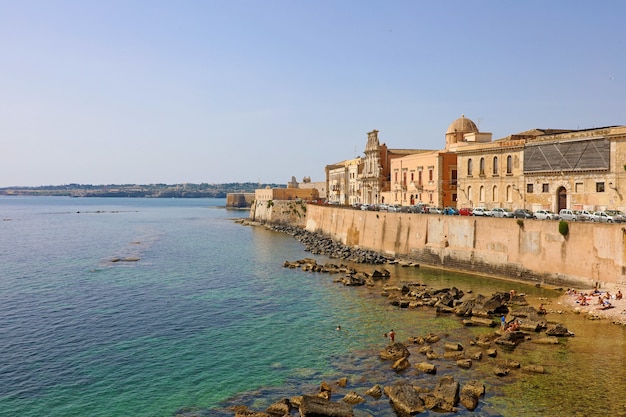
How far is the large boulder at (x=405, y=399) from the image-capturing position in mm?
18188

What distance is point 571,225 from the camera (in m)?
35.6

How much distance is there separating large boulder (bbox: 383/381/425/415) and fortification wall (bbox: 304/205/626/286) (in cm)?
2057

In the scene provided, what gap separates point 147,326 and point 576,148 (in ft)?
117

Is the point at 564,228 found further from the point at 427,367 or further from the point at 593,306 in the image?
the point at 427,367

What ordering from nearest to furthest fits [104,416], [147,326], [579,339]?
[104,416]
[579,339]
[147,326]

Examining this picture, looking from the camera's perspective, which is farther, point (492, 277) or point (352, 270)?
point (352, 270)

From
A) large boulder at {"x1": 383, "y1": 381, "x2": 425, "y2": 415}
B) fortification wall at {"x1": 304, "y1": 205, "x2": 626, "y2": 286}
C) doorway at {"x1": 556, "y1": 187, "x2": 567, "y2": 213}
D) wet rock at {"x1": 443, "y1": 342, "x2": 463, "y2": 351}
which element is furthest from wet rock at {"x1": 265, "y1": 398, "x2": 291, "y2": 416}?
doorway at {"x1": 556, "y1": 187, "x2": 567, "y2": 213}

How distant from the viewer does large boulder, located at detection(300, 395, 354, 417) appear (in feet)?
57.3

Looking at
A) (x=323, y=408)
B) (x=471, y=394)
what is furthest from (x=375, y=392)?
(x=471, y=394)

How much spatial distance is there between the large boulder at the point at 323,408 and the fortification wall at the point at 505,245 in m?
23.5

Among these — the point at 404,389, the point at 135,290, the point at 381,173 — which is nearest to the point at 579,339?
the point at 404,389

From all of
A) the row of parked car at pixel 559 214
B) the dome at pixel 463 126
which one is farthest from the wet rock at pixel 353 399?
the dome at pixel 463 126

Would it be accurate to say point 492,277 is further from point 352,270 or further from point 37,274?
point 37,274

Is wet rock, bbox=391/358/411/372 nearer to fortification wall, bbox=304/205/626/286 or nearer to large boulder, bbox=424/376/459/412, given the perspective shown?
large boulder, bbox=424/376/459/412
